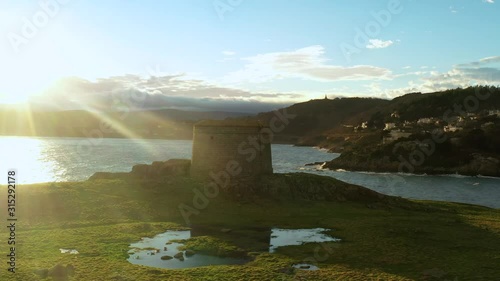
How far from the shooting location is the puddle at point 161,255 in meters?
17.7

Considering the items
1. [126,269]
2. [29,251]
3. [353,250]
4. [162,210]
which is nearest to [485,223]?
[353,250]

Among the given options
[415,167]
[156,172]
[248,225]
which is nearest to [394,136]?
[415,167]

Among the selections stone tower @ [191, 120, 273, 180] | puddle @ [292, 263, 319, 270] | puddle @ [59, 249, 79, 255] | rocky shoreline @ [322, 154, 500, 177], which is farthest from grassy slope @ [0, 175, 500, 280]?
rocky shoreline @ [322, 154, 500, 177]

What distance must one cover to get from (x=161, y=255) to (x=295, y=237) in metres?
7.23

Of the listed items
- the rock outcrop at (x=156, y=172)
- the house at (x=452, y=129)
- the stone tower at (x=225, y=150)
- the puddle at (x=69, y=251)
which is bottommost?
the puddle at (x=69, y=251)

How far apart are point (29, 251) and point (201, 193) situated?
13.6 m

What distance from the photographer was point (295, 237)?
2250cm

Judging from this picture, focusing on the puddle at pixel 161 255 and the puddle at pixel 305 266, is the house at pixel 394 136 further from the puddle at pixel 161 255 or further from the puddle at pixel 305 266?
the puddle at pixel 305 266

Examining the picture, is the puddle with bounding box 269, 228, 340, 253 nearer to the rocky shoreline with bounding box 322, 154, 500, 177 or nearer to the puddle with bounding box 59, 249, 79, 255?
the puddle with bounding box 59, 249, 79, 255

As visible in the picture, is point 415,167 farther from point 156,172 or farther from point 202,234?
point 202,234

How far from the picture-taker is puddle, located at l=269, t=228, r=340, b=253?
69.3ft

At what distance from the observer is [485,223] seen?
88.4 feet

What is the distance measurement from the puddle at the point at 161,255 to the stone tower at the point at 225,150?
1289cm

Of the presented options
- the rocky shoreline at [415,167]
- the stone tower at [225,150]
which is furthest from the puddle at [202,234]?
the rocky shoreline at [415,167]
